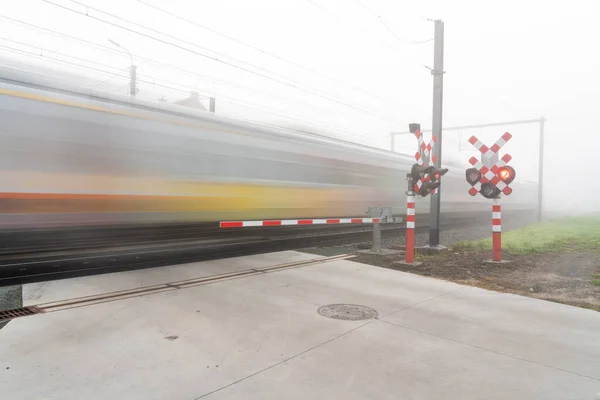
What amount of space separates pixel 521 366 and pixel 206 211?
6716 mm

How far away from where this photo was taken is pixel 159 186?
7797 mm

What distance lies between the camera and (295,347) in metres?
3.27

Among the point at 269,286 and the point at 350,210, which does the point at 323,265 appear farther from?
the point at 350,210

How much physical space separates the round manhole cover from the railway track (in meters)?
3.58

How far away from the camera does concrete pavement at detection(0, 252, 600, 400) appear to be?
2.58 meters

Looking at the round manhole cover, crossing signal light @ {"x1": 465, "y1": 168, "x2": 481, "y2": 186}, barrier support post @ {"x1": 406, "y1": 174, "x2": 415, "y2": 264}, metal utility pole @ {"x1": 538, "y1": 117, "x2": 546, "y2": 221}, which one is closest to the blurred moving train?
barrier support post @ {"x1": 406, "y1": 174, "x2": 415, "y2": 264}

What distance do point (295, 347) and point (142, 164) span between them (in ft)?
18.1

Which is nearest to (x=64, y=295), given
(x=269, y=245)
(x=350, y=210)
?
(x=269, y=245)

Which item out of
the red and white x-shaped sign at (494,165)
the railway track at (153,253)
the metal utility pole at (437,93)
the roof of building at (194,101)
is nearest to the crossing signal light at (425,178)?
the red and white x-shaped sign at (494,165)

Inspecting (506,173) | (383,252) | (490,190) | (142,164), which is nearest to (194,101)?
(142,164)

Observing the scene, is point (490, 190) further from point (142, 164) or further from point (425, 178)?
point (142, 164)

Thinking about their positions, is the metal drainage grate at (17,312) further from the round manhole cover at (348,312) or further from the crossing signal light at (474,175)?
the crossing signal light at (474,175)

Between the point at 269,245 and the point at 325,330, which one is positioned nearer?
the point at 325,330

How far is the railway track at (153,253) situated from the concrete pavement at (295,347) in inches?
51.9
